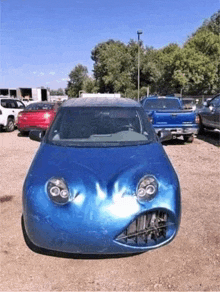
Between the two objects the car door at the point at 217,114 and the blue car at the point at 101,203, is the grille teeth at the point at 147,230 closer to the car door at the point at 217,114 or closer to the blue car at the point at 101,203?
the blue car at the point at 101,203

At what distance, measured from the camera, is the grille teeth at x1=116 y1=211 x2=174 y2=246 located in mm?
2775

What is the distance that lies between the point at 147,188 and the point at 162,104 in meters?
9.24

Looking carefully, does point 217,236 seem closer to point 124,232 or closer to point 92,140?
point 124,232

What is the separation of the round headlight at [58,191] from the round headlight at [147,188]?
72 centimetres

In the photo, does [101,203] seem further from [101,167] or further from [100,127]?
[100,127]

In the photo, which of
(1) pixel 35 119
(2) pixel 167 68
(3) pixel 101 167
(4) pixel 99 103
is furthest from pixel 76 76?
(3) pixel 101 167

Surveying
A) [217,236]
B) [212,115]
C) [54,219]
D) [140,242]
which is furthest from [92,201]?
[212,115]

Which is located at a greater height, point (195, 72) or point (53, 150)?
point (195, 72)

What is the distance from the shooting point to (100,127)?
168 inches

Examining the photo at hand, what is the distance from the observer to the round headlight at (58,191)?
2.81m

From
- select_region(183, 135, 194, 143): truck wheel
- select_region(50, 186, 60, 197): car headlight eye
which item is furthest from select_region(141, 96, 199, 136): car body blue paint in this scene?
select_region(50, 186, 60, 197): car headlight eye

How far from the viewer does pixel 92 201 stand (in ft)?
9.08

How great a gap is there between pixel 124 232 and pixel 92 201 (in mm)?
424

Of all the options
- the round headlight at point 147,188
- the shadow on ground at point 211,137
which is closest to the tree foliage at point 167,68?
the shadow on ground at point 211,137
